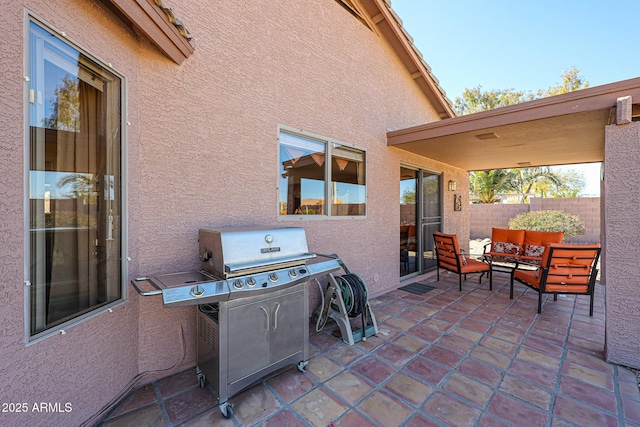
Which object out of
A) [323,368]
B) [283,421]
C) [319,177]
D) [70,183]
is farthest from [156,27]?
[323,368]

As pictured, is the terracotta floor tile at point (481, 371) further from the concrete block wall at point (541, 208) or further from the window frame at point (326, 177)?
the concrete block wall at point (541, 208)

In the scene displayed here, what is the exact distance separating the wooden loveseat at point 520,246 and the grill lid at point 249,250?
4682mm

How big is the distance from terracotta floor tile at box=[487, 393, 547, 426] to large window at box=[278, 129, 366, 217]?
2.63 meters

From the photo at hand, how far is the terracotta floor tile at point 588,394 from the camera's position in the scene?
6.85 feet

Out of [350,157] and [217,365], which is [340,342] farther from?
[350,157]

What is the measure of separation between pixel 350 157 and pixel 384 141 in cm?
98

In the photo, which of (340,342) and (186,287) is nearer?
(186,287)

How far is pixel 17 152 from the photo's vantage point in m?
1.39

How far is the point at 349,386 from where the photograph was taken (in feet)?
7.55

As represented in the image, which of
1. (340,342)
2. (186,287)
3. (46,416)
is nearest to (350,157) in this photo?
(340,342)

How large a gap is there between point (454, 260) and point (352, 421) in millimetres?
3916

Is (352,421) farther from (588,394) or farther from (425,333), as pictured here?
(588,394)

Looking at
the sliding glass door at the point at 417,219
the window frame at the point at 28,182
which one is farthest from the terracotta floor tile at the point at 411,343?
the window frame at the point at 28,182

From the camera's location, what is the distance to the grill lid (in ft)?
6.66
